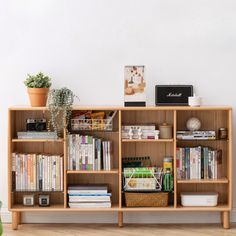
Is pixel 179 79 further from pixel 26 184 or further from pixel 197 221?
pixel 26 184

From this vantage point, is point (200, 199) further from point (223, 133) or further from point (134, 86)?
point (134, 86)

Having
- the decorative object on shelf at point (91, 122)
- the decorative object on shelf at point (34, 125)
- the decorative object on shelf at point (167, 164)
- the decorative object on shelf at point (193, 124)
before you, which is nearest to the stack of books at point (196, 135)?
the decorative object on shelf at point (193, 124)

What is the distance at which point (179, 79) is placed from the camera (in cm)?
439

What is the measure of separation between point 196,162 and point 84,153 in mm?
899

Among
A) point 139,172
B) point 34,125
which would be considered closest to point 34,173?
point 34,125

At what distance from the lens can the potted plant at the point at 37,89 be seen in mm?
4246

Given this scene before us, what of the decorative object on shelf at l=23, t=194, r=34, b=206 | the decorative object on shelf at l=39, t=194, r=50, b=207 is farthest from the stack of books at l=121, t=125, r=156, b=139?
the decorative object on shelf at l=23, t=194, r=34, b=206

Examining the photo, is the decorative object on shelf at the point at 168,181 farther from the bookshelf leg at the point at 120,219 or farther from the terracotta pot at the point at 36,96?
the terracotta pot at the point at 36,96

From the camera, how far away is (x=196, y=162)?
4.26 m

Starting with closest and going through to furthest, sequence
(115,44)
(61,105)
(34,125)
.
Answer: (61,105), (34,125), (115,44)

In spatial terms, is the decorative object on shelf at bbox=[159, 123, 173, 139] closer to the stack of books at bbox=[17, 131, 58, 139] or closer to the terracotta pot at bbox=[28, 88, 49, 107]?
the stack of books at bbox=[17, 131, 58, 139]

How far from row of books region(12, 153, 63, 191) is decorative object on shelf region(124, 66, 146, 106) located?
2.38 ft

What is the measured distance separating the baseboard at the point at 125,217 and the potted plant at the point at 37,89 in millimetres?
963

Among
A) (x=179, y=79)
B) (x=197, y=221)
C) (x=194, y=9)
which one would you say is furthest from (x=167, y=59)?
(x=197, y=221)
